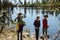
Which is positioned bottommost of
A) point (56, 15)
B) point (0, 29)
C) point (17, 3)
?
point (0, 29)

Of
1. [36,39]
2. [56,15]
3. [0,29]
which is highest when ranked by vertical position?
[56,15]

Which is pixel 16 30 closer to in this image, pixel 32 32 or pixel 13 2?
pixel 32 32

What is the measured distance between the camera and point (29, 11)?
1.41 meters

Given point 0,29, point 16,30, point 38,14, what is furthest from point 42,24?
point 0,29

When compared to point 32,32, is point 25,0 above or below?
above

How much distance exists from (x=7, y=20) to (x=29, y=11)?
227mm

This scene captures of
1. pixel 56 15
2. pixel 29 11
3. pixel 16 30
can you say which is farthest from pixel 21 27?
pixel 56 15

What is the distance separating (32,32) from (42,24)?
12 cm

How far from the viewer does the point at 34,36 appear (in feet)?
4.66

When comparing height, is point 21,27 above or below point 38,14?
below

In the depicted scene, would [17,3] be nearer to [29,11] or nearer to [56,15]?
[29,11]

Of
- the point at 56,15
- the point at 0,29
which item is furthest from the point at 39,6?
the point at 0,29

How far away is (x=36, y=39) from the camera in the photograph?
142cm

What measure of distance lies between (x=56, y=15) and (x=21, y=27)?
349 millimetres
